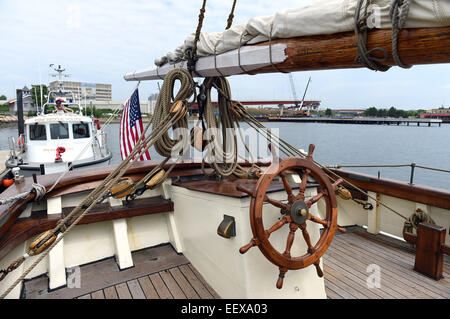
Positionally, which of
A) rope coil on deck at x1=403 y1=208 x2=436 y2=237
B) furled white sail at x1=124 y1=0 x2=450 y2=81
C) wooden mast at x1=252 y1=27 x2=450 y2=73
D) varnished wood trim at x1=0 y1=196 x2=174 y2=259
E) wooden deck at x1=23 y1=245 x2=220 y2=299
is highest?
furled white sail at x1=124 y1=0 x2=450 y2=81

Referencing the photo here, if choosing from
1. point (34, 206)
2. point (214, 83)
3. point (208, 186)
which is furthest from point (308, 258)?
point (34, 206)

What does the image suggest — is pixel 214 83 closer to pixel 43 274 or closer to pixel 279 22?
pixel 279 22

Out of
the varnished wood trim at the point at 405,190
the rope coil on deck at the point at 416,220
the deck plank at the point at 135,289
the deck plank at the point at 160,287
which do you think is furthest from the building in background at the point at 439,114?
the deck plank at the point at 135,289

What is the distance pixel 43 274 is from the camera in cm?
236

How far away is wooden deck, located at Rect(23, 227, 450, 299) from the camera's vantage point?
2.16 m

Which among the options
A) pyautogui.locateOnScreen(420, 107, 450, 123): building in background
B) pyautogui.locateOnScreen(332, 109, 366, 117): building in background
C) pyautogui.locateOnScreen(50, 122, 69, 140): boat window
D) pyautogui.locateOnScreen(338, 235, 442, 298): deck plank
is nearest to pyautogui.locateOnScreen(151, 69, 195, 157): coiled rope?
pyautogui.locateOnScreen(338, 235, 442, 298): deck plank

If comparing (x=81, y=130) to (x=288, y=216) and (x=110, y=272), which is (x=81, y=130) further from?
(x=288, y=216)

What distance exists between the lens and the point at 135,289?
2.20 metres

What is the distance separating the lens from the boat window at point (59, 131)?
29.8 feet

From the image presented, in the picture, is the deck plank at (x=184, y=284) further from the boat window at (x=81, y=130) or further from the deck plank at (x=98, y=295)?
the boat window at (x=81, y=130)

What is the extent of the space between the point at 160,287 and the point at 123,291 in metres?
0.26

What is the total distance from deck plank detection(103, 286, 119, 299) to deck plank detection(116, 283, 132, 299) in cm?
3

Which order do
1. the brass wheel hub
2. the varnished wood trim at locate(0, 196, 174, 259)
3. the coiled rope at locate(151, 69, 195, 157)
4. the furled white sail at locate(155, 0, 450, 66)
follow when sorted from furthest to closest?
the coiled rope at locate(151, 69, 195, 157)
the varnished wood trim at locate(0, 196, 174, 259)
the brass wheel hub
the furled white sail at locate(155, 0, 450, 66)
